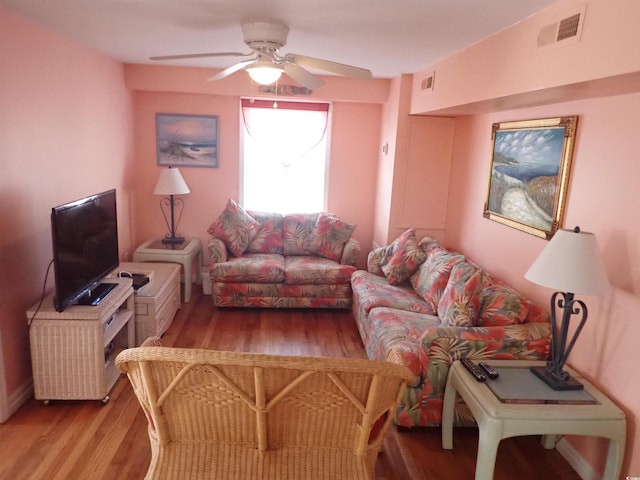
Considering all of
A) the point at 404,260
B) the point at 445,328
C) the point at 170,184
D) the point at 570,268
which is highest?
the point at 170,184

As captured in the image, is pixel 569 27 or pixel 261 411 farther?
pixel 569 27

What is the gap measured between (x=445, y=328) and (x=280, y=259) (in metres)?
2.40

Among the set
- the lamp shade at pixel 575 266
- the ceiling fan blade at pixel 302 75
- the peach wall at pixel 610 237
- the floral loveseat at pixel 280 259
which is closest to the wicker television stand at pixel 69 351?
the floral loveseat at pixel 280 259

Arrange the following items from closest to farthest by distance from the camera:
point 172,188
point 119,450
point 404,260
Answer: point 119,450 → point 404,260 → point 172,188

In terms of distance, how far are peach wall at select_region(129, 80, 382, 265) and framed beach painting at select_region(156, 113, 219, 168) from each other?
7 cm

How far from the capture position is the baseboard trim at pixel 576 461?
7.96ft

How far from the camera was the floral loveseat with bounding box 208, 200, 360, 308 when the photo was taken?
4.46 metres

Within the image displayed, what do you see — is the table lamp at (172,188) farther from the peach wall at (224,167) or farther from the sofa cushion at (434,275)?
the sofa cushion at (434,275)

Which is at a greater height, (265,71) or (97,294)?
(265,71)

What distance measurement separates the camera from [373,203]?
18.0 feet

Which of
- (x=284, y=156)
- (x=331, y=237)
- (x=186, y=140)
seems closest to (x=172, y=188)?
(x=186, y=140)

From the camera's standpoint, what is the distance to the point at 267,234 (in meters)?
5.02

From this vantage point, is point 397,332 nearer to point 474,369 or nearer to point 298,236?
point 474,369

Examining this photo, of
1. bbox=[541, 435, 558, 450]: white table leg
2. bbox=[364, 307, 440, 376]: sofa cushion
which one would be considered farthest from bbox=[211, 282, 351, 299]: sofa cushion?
bbox=[541, 435, 558, 450]: white table leg
